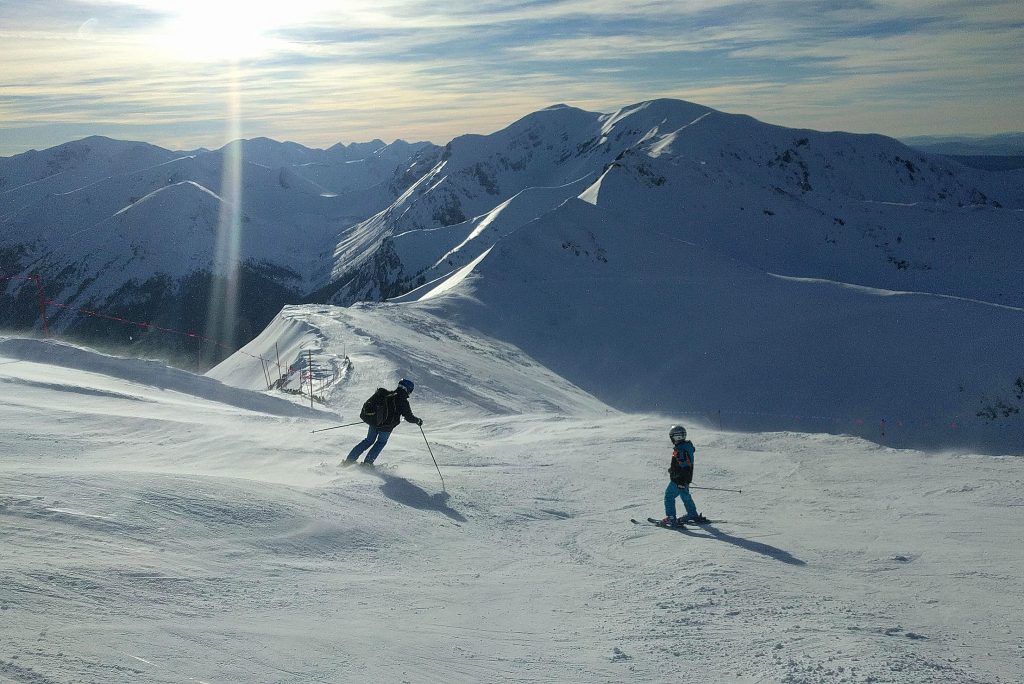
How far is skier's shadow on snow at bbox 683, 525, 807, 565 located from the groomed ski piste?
0.16 ft

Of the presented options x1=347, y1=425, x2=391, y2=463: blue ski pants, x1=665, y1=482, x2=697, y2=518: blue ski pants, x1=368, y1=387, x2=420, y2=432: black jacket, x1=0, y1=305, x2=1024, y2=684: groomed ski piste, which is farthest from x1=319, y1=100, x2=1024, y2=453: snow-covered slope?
x1=665, y1=482, x2=697, y2=518: blue ski pants

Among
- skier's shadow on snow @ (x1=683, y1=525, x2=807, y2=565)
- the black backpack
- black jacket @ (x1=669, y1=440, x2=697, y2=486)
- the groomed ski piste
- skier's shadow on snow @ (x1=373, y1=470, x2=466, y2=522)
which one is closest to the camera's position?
the groomed ski piste

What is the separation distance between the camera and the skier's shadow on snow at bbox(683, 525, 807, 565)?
9094 mm

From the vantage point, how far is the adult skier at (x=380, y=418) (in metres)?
12.4

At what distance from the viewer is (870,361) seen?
4166 centimetres

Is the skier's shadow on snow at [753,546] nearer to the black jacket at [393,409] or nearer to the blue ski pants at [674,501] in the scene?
the blue ski pants at [674,501]

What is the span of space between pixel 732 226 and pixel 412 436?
2788 inches

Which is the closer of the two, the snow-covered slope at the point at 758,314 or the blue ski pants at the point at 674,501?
the blue ski pants at the point at 674,501

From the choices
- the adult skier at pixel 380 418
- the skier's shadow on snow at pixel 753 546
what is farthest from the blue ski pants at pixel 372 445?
the skier's shadow on snow at pixel 753 546

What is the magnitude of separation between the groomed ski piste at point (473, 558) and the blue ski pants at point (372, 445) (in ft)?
1.22

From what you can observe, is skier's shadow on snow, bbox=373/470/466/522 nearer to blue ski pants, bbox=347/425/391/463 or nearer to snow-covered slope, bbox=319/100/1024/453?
blue ski pants, bbox=347/425/391/463

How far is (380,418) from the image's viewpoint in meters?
12.4

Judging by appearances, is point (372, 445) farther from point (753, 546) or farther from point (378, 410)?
point (753, 546)

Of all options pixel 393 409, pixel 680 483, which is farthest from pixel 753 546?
pixel 393 409
